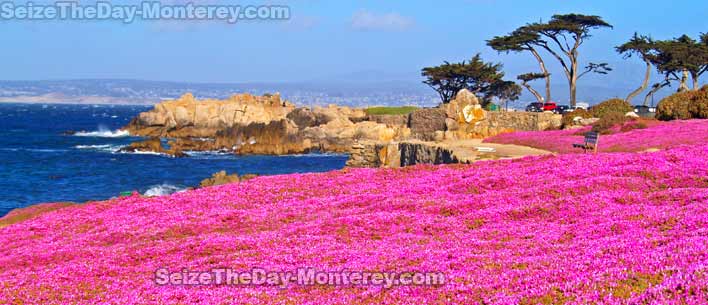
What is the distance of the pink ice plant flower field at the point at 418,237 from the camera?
333 inches

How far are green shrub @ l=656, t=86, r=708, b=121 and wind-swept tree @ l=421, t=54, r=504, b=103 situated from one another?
157ft

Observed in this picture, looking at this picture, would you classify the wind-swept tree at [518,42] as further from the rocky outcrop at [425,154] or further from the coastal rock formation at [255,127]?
the rocky outcrop at [425,154]

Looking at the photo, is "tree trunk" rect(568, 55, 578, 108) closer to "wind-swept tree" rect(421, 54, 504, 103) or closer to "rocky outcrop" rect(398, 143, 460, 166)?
"wind-swept tree" rect(421, 54, 504, 103)

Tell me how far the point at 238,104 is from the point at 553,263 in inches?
3676

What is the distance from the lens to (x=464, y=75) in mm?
92500

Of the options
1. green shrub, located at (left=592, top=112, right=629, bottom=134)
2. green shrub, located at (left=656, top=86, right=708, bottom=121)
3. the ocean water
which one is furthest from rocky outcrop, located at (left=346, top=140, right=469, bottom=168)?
green shrub, located at (left=656, top=86, right=708, bottom=121)

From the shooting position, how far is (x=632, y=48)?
81438mm

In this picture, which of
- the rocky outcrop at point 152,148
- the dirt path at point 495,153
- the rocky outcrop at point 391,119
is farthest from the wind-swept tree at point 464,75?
the dirt path at point 495,153

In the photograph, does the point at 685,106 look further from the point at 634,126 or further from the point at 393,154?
the point at 393,154

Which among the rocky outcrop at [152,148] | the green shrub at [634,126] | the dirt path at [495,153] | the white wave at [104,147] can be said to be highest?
the green shrub at [634,126]

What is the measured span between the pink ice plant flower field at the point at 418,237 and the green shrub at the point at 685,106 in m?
21.6

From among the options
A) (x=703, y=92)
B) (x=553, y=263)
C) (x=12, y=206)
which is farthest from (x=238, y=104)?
(x=553, y=263)

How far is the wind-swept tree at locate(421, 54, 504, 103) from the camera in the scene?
91.6 meters

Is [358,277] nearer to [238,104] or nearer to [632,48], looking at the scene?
[632,48]
